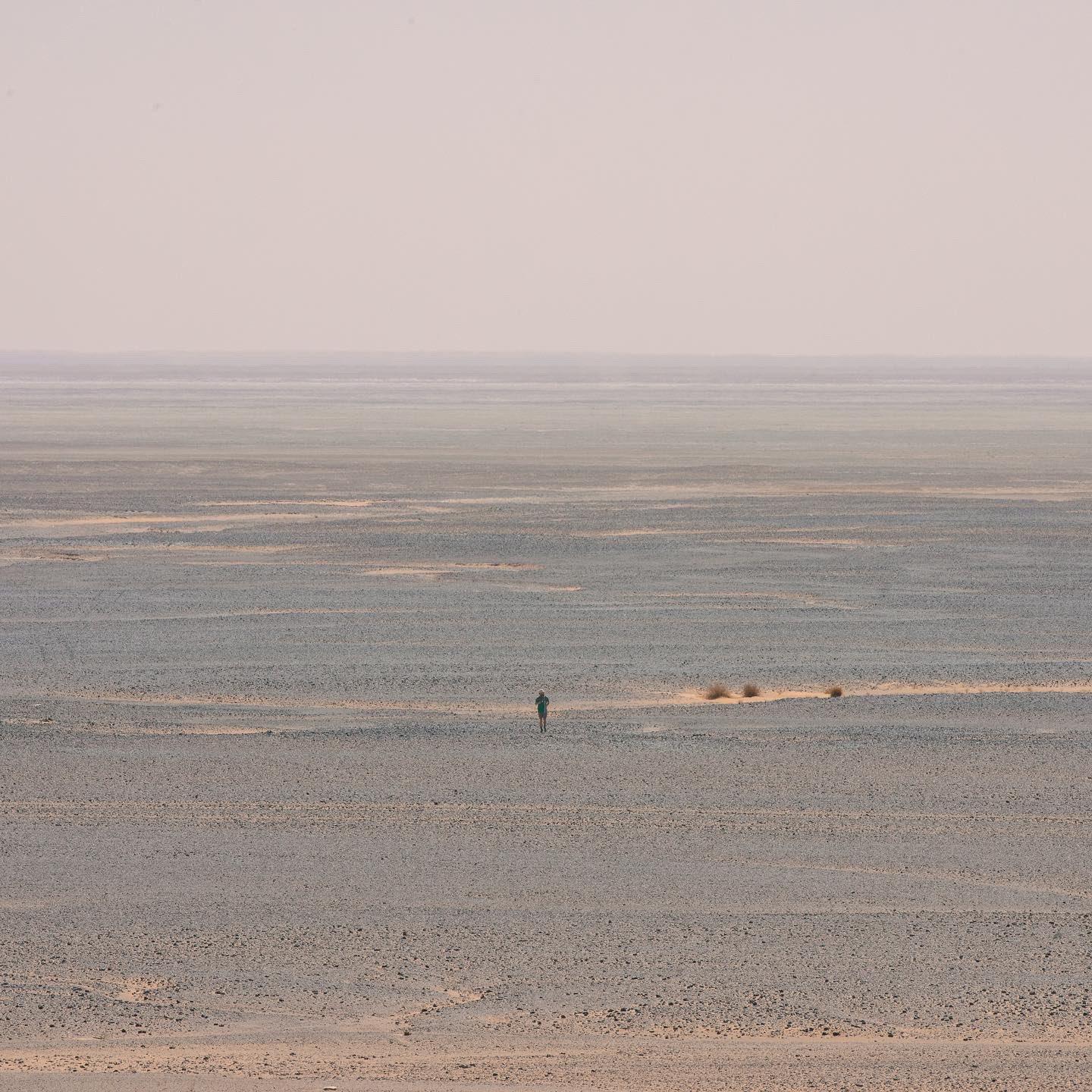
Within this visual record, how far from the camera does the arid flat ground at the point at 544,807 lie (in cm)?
1470

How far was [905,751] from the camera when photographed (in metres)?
25.0

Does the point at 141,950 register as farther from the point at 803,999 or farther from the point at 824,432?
the point at 824,432

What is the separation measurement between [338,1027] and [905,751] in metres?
12.4

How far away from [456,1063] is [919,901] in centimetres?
624

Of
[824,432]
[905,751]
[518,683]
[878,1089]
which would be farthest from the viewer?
[824,432]

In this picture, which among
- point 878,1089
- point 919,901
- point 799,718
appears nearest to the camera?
point 878,1089

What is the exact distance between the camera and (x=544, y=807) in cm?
2208

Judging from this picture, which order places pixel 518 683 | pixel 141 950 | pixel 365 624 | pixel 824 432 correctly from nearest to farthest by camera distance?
pixel 141 950
pixel 518 683
pixel 365 624
pixel 824 432

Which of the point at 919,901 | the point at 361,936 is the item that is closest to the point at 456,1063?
the point at 361,936

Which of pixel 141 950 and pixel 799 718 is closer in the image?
pixel 141 950

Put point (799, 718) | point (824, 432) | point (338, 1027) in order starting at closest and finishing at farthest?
point (338, 1027), point (799, 718), point (824, 432)

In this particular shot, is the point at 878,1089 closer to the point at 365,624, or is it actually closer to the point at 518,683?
the point at 518,683

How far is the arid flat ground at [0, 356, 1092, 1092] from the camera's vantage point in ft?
48.2

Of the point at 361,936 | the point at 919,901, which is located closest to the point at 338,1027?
the point at 361,936
